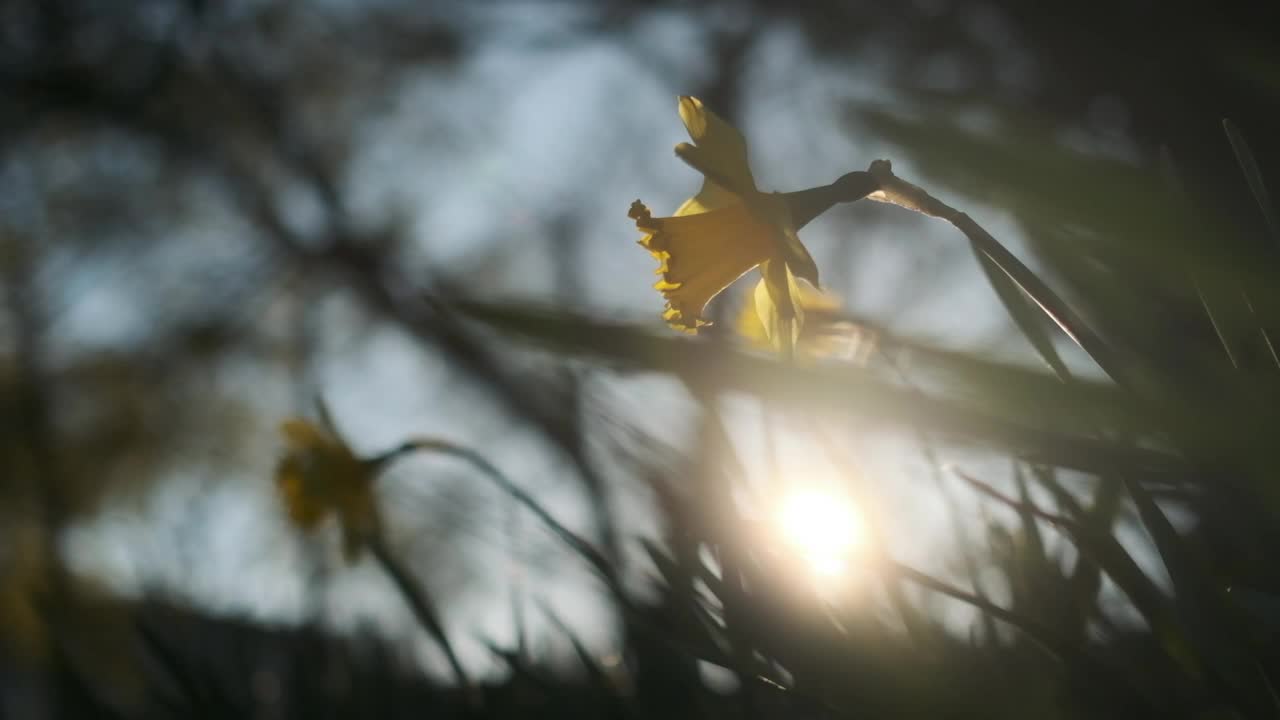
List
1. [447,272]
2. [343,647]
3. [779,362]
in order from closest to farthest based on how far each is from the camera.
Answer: [779,362] → [343,647] → [447,272]

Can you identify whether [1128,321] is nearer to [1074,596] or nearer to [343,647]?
[1074,596]

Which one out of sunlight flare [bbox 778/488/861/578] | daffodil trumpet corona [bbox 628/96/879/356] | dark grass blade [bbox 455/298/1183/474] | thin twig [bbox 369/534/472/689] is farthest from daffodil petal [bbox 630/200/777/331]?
dark grass blade [bbox 455/298/1183/474]

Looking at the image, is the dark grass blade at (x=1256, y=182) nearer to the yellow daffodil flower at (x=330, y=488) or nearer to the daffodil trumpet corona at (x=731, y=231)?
the daffodil trumpet corona at (x=731, y=231)

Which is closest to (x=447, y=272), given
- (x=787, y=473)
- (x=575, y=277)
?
(x=575, y=277)

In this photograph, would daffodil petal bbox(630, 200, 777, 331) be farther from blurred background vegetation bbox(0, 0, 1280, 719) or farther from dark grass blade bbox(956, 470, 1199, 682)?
dark grass blade bbox(956, 470, 1199, 682)

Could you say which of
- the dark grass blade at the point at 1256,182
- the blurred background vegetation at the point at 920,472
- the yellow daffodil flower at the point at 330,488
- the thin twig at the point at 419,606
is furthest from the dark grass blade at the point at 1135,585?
the yellow daffodil flower at the point at 330,488

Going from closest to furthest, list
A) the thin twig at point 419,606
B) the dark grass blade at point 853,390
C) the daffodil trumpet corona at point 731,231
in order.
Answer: the dark grass blade at point 853,390
the daffodil trumpet corona at point 731,231
the thin twig at point 419,606

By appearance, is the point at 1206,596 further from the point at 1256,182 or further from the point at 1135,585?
the point at 1256,182

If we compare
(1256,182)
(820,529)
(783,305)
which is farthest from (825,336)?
(1256,182)
